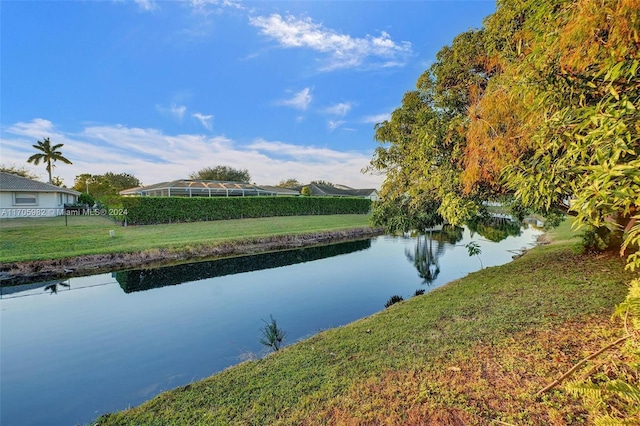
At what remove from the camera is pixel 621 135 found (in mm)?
2045

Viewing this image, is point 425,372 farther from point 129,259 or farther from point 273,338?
point 129,259

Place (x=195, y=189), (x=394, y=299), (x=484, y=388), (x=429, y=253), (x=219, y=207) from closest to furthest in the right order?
1. (x=484, y=388)
2. (x=394, y=299)
3. (x=429, y=253)
4. (x=219, y=207)
5. (x=195, y=189)

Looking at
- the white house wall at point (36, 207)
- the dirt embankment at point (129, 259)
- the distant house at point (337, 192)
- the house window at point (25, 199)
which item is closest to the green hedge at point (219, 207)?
the dirt embankment at point (129, 259)

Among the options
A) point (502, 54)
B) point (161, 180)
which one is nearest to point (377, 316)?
point (502, 54)

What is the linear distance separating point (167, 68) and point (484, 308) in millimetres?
18036

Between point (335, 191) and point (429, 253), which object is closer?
point (429, 253)

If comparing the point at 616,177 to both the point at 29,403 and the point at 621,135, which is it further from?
the point at 29,403

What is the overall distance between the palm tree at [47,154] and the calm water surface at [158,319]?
3686 centimetres

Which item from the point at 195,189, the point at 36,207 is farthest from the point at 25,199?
the point at 195,189

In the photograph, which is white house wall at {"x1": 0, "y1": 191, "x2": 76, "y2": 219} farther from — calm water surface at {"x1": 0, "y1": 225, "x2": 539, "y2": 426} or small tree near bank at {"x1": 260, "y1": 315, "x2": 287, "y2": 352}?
small tree near bank at {"x1": 260, "y1": 315, "x2": 287, "y2": 352}

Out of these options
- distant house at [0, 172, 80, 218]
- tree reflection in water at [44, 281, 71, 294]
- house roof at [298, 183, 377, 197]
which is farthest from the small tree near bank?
house roof at [298, 183, 377, 197]

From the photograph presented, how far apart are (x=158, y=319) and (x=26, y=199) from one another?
1016 inches

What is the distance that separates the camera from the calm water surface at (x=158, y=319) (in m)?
4.21

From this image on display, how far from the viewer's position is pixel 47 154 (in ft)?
116
